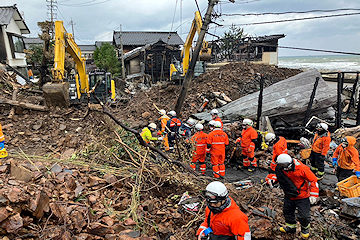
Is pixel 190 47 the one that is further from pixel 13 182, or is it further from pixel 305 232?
pixel 13 182

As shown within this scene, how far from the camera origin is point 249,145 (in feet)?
24.9

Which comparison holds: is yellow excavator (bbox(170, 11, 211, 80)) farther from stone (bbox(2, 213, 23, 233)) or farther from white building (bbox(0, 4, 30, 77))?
white building (bbox(0, 4, 30, 77))

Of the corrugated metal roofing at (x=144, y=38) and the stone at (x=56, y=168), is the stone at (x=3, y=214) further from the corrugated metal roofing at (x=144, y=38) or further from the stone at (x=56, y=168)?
the corrugated metal roofing at (x=144, y=38)

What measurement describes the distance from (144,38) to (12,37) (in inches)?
820

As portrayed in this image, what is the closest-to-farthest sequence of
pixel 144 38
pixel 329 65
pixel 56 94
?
pixel 56 94
pixel 144 38
pixel 329 65

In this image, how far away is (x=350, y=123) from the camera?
10.6 metres

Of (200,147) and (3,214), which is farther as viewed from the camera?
(200,147)

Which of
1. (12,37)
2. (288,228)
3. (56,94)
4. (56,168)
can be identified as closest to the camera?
(288,228)

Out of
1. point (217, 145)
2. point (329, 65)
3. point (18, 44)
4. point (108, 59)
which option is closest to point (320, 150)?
point (217, 145)

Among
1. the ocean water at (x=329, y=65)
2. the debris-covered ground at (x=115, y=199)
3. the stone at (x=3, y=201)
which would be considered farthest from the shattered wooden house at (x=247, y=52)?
the stone at (x=3, y=201)

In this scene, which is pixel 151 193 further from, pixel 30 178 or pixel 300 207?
pixel 300 207

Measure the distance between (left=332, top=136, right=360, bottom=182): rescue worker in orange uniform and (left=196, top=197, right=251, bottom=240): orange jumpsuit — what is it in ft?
14.6

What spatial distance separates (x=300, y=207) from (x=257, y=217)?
2.48ft

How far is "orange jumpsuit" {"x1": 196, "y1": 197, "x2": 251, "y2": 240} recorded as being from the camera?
9.05ft
